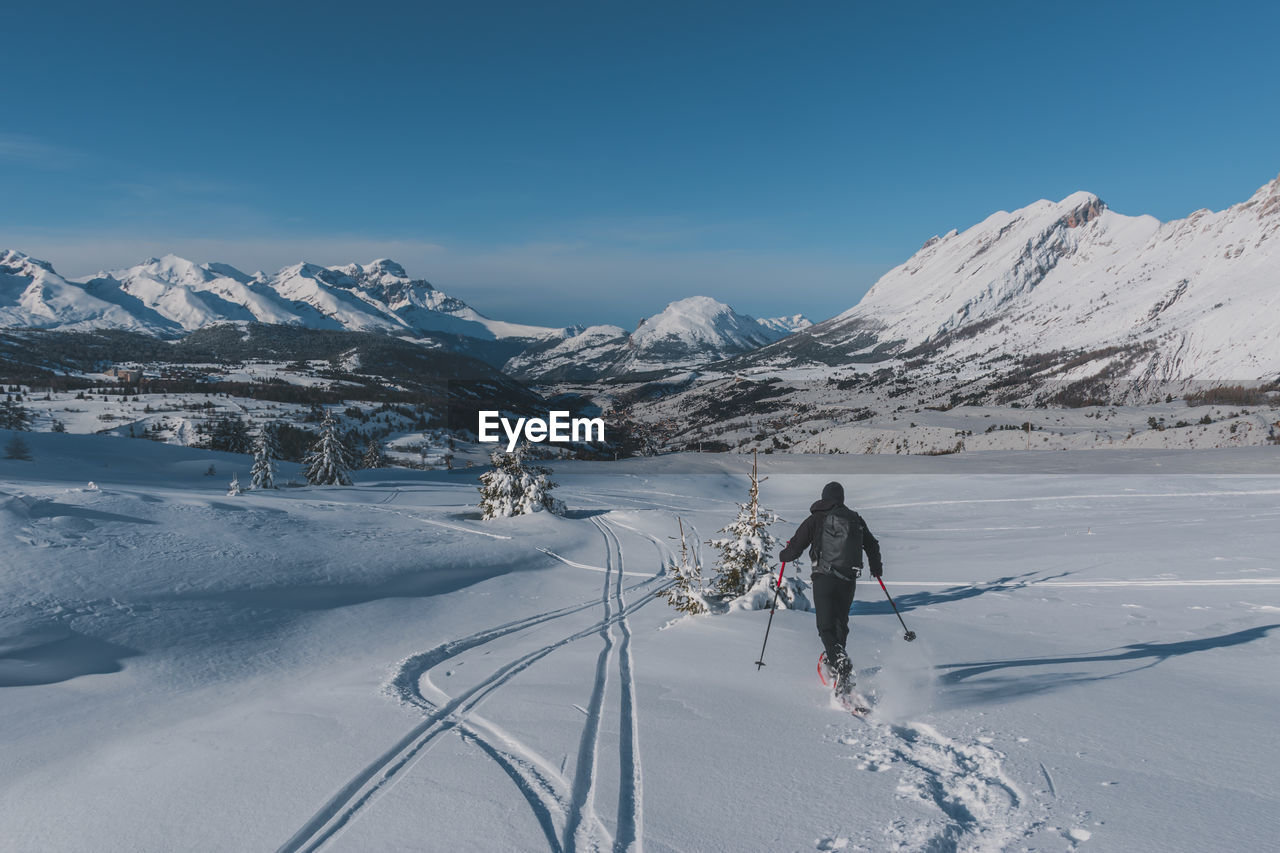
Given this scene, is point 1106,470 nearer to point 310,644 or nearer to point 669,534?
point 669,534

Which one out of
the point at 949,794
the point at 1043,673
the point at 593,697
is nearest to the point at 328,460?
the point at 593,697

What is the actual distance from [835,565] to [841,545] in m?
0.23

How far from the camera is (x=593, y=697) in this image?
666 centimetres

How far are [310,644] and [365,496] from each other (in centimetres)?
2160

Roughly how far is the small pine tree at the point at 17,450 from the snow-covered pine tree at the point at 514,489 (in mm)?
32193

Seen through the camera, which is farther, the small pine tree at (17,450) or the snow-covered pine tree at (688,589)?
the small pine tree at (17,450)

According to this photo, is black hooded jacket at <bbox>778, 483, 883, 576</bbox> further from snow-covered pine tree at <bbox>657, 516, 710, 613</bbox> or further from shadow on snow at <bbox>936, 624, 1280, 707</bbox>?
snow-covered pine tree at <bbox>657, 516, 710, 613</bbox>

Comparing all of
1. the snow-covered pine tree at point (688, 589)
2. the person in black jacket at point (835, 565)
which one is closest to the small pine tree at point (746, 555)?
the snow-covered pine tree at point (688, 589)

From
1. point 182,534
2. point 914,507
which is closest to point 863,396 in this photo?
point 914,507

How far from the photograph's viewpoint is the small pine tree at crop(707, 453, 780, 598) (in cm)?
1114

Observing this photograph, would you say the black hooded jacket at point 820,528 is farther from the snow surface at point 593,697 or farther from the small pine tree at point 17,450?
the small pine tree at point 17,450

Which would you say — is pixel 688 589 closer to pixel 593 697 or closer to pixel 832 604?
pixel 832 604

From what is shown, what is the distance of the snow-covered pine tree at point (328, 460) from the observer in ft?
139

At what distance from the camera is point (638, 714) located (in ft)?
20.1
